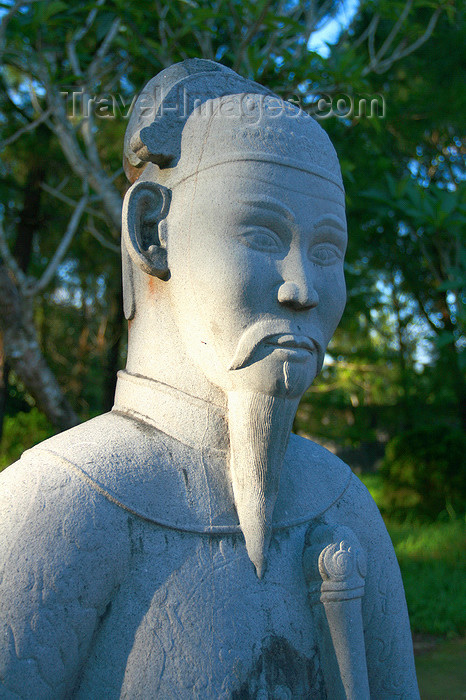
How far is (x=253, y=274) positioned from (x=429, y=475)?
21.9 feet

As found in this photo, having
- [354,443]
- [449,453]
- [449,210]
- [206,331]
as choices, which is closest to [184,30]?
[449,210]

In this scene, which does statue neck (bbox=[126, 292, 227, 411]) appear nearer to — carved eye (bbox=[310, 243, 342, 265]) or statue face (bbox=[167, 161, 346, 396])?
statue face (bbox=[167, 161, 346, 396])

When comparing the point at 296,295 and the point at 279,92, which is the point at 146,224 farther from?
the point at 279,92

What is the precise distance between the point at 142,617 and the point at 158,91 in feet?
4.37

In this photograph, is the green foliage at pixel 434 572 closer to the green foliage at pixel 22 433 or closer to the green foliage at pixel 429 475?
the green foliage at pixel 429 475

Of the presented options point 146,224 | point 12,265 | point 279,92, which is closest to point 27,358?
point 12,265

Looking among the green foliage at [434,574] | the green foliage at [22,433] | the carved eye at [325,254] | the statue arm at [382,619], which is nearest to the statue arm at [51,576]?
the statue arm at [382,619]

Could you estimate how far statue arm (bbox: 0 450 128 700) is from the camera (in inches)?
52.9

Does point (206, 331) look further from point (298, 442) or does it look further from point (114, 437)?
point (298, 442)

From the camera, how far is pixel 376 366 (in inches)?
394

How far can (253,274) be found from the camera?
5.16 feet

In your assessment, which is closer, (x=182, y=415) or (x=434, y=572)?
(x=182, y=415)

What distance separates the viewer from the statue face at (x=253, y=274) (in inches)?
62.0

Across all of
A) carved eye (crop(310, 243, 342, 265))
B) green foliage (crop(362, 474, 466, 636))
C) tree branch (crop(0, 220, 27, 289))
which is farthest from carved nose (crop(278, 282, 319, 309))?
green foliage (crop(362, 474, 466, 636))
